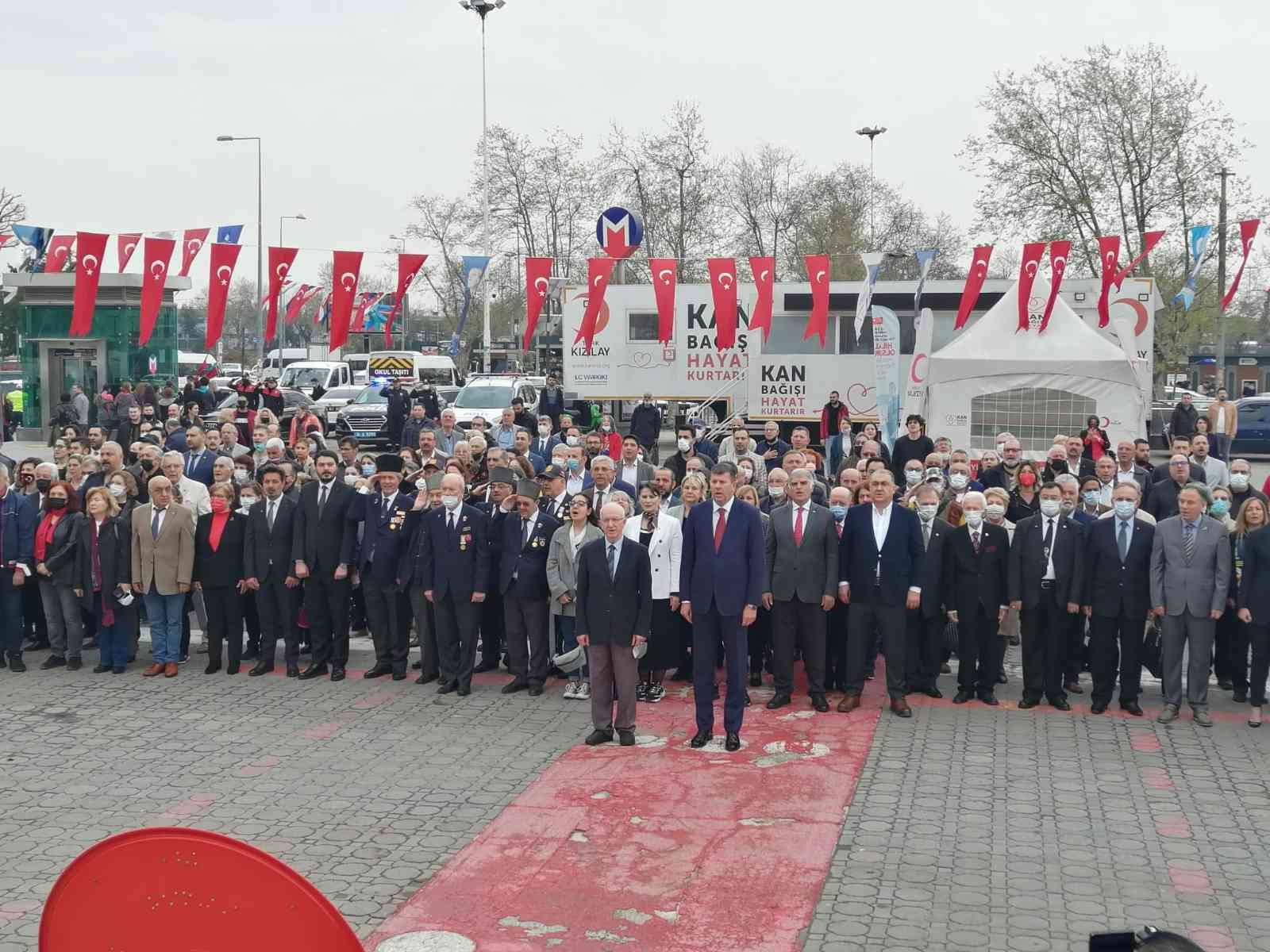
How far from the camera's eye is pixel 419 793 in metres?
8.02

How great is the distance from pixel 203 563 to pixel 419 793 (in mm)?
4262

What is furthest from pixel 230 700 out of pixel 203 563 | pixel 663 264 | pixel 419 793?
pixel 663 264

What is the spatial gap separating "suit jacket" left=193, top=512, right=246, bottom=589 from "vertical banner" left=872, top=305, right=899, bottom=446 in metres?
11.2

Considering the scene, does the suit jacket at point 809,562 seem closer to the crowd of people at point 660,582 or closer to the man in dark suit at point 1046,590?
the crowd of people at point 660,582

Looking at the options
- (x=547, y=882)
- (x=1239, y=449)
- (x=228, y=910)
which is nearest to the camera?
(x=228, y=910)

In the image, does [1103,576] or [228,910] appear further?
[1103,576]

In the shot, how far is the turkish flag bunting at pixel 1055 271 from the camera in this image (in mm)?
20906

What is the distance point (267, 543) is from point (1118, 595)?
22.6 feet

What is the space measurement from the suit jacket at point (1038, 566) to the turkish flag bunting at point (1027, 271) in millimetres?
11799

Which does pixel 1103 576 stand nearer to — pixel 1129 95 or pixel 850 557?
pixel 850 557

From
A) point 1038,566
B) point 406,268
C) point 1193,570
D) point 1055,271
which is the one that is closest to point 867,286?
point 1055,271

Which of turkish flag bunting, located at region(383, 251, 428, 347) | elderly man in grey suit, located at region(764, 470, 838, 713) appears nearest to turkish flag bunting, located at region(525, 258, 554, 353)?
turkish flag bunting, located at region(383, 251, 428, 347)

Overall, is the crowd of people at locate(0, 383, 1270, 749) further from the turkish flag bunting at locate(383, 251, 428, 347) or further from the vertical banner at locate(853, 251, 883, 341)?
the turkish flag bunting at locate(383, 251, 428, 347)

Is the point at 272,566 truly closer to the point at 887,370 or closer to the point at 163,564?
the point at 163,564
